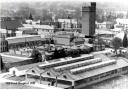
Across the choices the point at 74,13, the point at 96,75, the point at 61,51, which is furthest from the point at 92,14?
the point at 74,13

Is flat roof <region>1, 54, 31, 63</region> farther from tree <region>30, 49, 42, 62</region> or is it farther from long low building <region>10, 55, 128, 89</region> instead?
long low building <region>10, 55, 128, 89</region>

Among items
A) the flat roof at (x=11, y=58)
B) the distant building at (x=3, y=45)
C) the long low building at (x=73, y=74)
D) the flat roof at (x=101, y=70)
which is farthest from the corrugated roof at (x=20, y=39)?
the flat roof at (x=101, y=70)

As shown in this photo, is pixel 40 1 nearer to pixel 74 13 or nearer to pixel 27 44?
pixel 27 44

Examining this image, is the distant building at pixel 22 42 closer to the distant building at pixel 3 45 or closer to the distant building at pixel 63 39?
the distant building at pixel 3 45

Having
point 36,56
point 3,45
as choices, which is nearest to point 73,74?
point 36,56

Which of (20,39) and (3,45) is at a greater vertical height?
(20,39)

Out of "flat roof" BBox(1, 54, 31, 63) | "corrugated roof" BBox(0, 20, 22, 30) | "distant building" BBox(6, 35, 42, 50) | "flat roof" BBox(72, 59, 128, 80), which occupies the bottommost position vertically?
"flat roof" BBox(72, 59, 128, 80)

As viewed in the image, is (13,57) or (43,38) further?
(43,38)

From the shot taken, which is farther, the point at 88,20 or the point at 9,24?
the point at 9,24

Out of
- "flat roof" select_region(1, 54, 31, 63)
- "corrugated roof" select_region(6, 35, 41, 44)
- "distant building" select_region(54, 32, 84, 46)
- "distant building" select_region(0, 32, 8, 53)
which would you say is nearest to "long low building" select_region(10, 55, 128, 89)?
"flat roof" select_region(1, 54, 31, 63)

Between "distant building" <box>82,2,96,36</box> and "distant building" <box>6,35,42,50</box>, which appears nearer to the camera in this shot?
"distant building" <box>6,35,42,50</box>

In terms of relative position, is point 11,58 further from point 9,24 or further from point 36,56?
point 9,24
